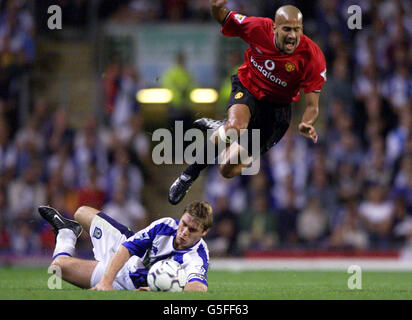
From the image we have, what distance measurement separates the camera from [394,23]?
17.2m

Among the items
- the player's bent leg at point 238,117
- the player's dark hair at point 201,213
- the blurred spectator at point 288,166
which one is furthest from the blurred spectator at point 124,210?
the player's dark hair at point 201,213

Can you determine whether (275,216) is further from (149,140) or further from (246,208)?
(149,140)

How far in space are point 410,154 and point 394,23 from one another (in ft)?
10.2

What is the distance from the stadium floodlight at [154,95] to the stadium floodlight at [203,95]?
0.44 m

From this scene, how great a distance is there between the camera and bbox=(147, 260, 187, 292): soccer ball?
8742 mm

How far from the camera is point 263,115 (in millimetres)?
9992

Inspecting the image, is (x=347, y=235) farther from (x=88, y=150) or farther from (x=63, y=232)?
(x=63, y=232)

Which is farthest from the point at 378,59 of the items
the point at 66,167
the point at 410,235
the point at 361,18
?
the point at 66,167

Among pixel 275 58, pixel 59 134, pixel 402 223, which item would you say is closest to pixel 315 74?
pixel 275 58

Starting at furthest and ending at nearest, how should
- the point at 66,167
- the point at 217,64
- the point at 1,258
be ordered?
1. the point at 217,64
2. the point at 66,167
3. the point at 1,258

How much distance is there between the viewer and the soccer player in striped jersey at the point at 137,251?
878 cm

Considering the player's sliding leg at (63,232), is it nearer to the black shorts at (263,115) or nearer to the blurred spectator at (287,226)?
the black shorts at (263,115)

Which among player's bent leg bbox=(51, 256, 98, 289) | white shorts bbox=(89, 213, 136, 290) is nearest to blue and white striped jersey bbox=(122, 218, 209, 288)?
white shorts bbox=(89, 213, 136, 290)

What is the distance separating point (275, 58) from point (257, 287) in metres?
2.59
